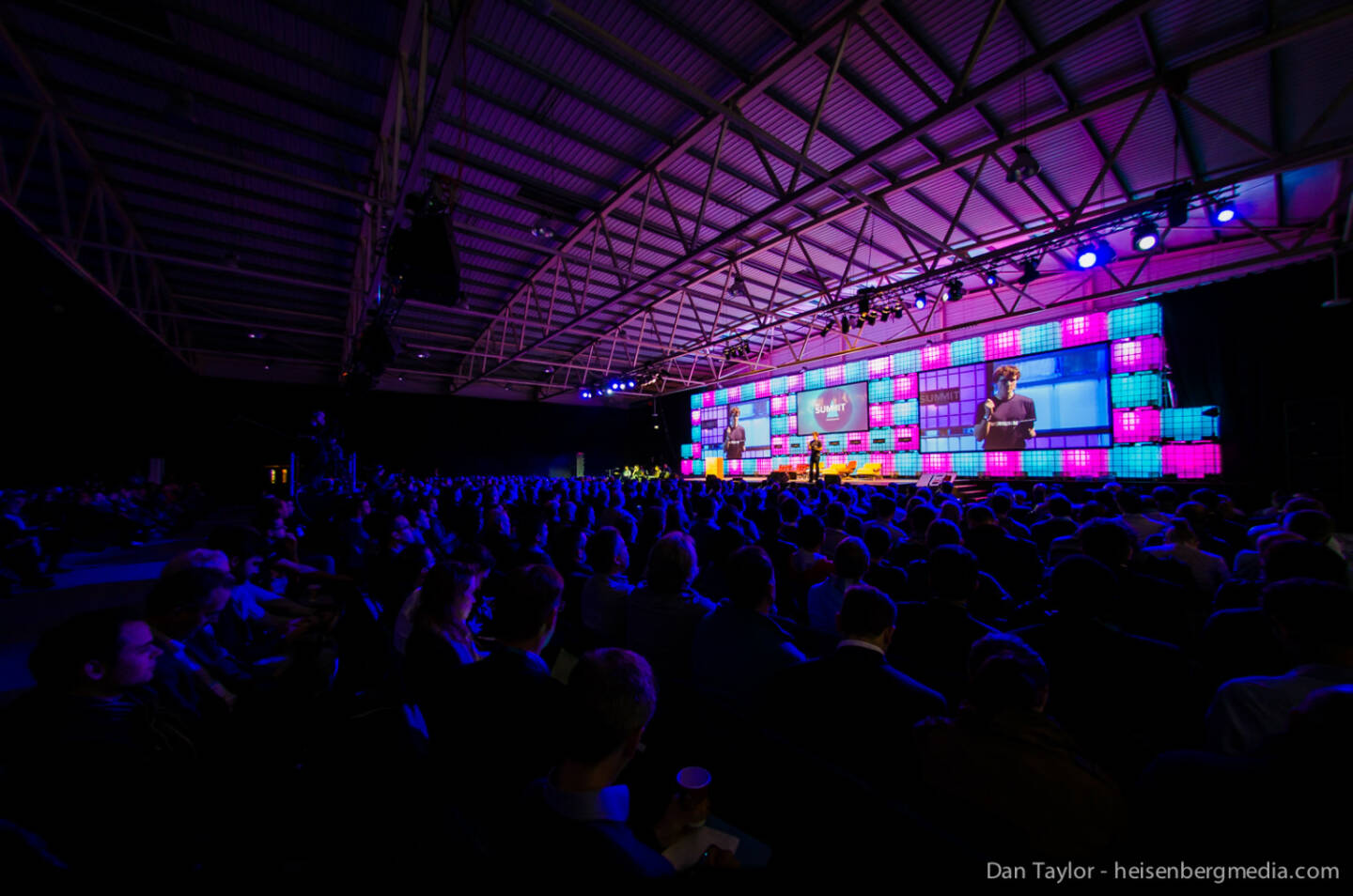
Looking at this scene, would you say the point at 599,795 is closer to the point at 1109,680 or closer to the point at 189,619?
the point at 1109,680

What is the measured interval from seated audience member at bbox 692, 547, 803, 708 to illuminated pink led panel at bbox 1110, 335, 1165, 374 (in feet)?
43.6

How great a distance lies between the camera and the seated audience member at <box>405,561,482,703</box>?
6.21 feet

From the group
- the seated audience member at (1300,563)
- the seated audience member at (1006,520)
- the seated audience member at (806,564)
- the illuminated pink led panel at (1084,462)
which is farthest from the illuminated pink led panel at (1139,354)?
the seated audience member at (806,564)

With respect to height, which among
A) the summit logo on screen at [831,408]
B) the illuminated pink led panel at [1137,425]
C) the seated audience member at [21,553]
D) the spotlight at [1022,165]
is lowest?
the seated audience member at [21,553]

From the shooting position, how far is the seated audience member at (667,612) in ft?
8.01

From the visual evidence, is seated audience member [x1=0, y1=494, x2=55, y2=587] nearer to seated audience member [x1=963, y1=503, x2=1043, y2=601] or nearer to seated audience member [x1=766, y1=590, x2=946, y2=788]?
seated audience member [x1=766, y1=590, x2=946, y2=788]

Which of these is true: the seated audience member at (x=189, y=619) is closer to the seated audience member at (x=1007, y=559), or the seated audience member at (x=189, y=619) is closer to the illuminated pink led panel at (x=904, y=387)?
the seated audience member at (x=1007, y=559)

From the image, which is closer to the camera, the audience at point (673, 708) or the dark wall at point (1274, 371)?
the audience at point (673, 708)

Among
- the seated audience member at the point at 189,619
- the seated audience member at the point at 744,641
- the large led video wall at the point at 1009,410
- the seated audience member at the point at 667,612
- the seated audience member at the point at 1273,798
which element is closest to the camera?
the seated audience member at the point at 1273,798

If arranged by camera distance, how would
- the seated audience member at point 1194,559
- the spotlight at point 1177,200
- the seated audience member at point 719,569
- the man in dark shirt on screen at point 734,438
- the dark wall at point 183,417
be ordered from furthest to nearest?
the man in dark shirt on screen at point 734,438 < the dark wall at point 183,417 < the spotlight at point 1177,200 < the seated audience member at point 719,569 < the seated audience member at point 1194,559

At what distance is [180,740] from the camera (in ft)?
5.55

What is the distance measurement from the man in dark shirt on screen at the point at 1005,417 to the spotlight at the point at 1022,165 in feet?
25.2

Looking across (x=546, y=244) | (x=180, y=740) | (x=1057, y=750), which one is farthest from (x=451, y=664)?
(x=546, y=244)

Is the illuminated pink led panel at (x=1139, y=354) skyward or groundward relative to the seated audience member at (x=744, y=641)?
skyward
